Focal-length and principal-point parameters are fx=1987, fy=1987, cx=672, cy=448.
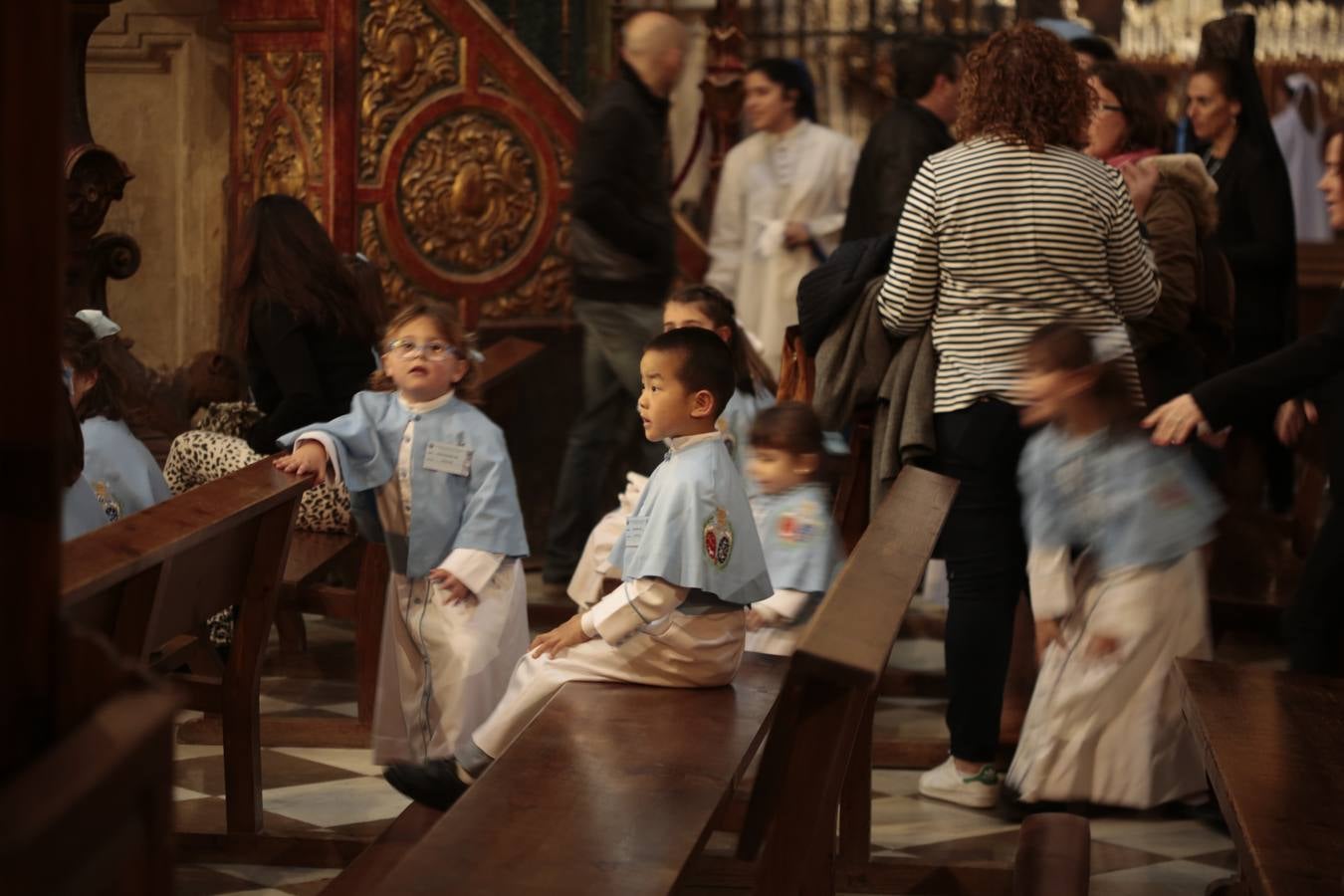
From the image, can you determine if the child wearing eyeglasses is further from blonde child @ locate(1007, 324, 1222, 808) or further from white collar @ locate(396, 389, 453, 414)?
blonde child @ locate(1007, 324, 1222, 808)

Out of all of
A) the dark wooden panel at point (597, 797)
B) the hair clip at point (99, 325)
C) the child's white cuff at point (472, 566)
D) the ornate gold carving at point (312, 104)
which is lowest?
the child's white cuff at point (472, 566)

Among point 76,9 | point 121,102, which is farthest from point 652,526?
point 121,102

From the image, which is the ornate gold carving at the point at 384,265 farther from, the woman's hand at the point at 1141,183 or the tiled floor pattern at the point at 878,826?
the woman's hand at the point at 1141,183

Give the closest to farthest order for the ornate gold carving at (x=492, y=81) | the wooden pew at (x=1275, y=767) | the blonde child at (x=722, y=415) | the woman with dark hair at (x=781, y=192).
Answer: the wooden pew at (x=1275, y=767) → the blonde child at (x=722, y=415) → the woman with dark hair at (x=781, y=192) → the ornate gold carving at (x=492, y=81)

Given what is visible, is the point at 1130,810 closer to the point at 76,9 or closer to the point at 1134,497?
the point at 1134,497

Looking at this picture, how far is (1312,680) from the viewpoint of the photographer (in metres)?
4.01

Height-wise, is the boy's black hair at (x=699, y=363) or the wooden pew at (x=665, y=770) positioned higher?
the boy's black hair at (x=699, y=363)

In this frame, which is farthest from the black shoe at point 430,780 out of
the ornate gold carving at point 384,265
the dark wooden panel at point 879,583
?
the ornate gold carving at point 384,265

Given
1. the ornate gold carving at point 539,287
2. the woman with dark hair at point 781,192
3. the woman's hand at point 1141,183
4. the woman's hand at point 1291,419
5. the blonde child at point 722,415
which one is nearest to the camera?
the blonde child at point 722,415

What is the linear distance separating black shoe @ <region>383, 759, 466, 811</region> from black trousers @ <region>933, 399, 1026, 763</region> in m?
1.63

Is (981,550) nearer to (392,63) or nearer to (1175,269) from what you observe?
(1175,269)

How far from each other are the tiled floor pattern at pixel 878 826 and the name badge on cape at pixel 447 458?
82 centimetres

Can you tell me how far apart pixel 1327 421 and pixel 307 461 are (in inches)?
92.6

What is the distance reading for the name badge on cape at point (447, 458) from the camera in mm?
4609
